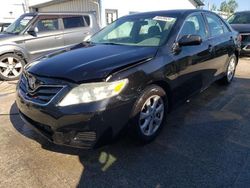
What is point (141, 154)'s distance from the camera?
10.6 feet

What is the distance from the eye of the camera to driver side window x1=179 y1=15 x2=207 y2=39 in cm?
402

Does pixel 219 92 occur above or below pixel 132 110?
below

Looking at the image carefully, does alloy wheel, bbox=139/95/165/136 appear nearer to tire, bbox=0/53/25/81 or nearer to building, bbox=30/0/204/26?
tire, bbox=0/53/25/81

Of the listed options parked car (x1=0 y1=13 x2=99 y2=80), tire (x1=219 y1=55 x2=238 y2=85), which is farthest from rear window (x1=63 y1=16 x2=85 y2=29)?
tire (x1=219 y1=55 x2=238 y2=85)

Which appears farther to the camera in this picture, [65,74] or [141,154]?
[141,154]

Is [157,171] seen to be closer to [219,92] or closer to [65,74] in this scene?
[65,74]

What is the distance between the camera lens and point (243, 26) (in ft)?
31.4

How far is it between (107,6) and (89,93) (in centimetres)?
1279

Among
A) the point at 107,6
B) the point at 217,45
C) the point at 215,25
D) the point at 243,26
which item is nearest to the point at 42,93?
the point at 217,45

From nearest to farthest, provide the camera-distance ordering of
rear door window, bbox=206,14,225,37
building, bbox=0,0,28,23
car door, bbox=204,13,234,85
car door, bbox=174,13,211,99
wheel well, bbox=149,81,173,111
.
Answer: wheel well, bbox=149,81,173,111 → car door, bbox=174,13,211,99 → car door, bbox=204,13,234,85 → rear door window, bbox=206,14,225,37 → building, bbox=0,0,28,23

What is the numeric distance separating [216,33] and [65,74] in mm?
3202

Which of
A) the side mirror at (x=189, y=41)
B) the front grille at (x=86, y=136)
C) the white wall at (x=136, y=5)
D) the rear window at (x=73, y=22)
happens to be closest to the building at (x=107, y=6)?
the white wall at (x=136, y=5)

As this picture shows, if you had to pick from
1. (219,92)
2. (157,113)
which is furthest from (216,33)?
(157,113)

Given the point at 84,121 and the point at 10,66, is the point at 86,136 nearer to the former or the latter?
the point at 84,121
